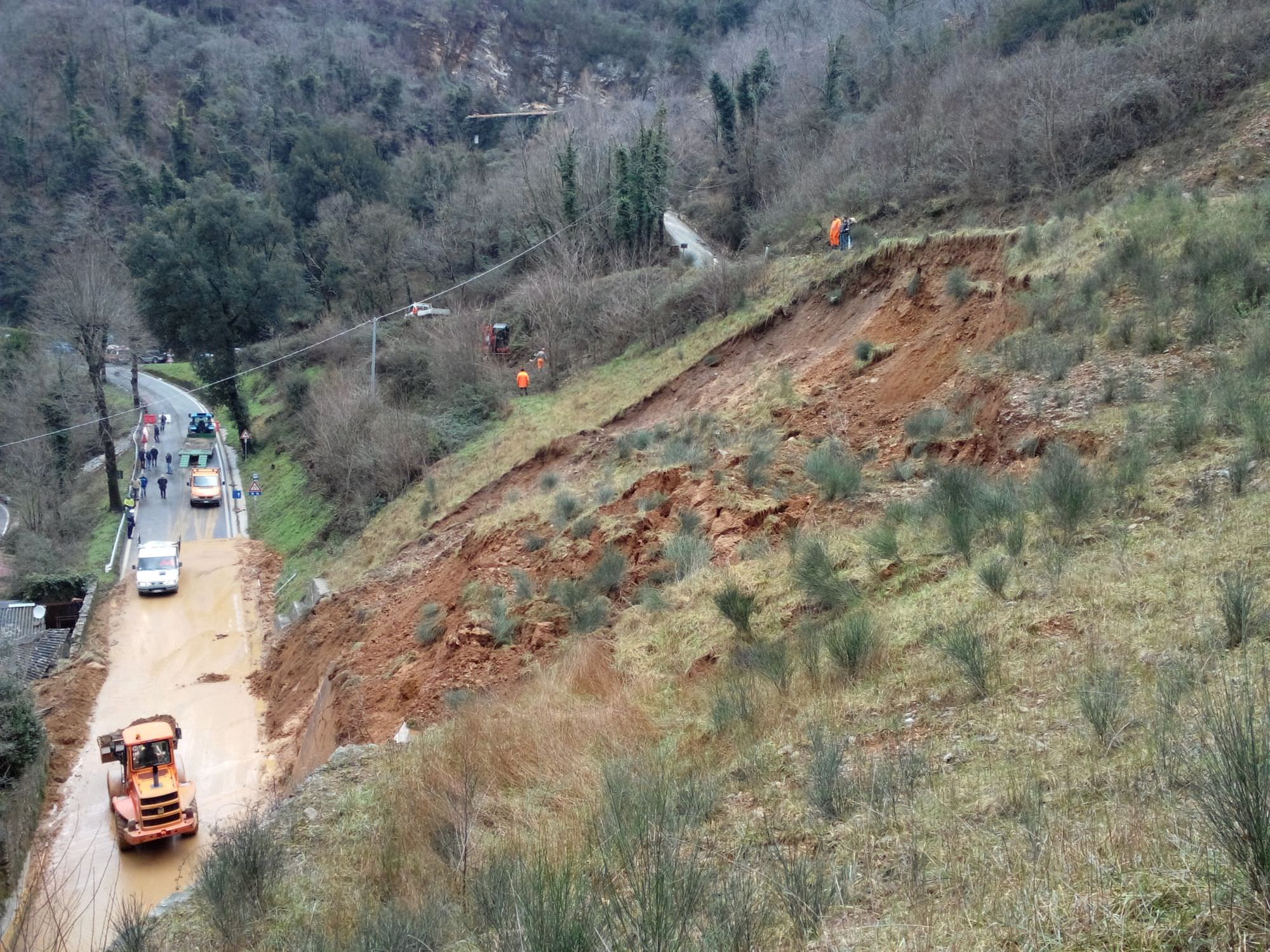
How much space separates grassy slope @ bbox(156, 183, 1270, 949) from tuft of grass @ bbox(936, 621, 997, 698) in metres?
0.08

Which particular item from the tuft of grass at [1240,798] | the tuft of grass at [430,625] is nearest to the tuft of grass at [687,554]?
the tuft of grass at [430,625]

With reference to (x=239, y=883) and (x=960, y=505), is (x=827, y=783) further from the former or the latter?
(x=960, y=505)

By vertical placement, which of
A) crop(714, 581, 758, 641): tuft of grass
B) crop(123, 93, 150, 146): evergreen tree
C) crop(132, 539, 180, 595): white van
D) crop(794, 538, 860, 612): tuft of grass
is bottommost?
crop(132, 539, 180, 595): white van

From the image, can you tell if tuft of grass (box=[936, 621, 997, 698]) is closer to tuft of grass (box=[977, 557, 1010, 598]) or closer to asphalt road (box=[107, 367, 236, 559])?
tuft of grass (box=[977, 557, 1010, 598])

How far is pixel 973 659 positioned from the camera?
22.7 feet

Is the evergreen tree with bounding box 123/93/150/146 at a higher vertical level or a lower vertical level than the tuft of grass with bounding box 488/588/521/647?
higher

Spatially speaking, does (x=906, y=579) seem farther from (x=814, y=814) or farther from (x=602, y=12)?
(x=602, y=12)

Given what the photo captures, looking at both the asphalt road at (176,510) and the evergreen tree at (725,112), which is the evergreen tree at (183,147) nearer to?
the asphalt road at (176,510)

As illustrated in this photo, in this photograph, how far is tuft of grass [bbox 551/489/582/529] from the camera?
59.9 feet

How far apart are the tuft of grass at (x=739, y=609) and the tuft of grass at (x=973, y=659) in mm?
3094

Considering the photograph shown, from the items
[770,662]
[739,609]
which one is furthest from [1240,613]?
[739,609]

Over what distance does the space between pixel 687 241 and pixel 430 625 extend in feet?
107

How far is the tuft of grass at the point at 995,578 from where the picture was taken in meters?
8.36

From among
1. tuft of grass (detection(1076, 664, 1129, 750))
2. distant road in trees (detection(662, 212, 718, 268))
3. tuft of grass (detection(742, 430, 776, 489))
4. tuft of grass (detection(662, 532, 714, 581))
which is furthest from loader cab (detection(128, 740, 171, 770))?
distant road in trees (detection(662, 212, 718, 268))
